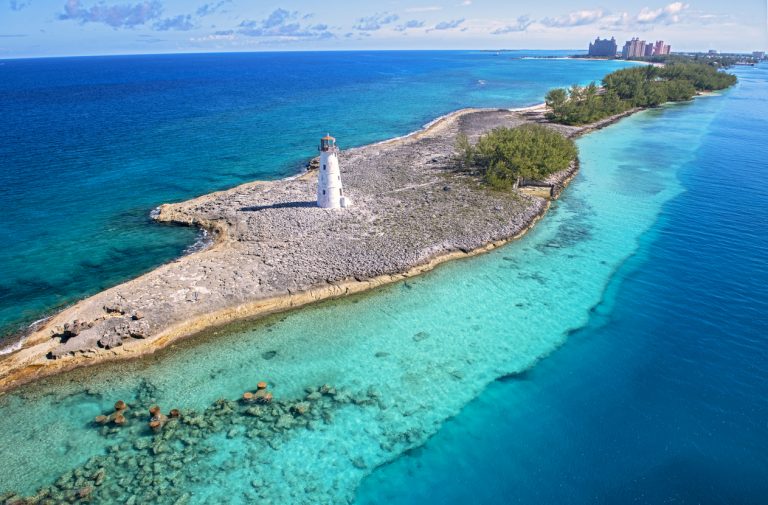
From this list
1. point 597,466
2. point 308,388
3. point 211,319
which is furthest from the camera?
point 211,319

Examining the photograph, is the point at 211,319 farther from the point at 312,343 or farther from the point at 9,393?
the point at 9,393

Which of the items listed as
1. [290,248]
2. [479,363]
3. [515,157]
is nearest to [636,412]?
[479,363]

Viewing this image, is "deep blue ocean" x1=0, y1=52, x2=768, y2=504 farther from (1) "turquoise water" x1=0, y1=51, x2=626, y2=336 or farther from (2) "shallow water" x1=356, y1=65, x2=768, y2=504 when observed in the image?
(1) "turquoise water" x1=0, y1=51, x2=626, y2=336

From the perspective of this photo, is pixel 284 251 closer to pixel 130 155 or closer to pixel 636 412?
pixel 636 412

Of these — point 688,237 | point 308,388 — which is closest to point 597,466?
point 308,388

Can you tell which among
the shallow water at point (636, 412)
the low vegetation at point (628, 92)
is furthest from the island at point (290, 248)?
the low vegetation at point (628, 92)

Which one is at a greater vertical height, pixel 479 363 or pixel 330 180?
pixel 330 180

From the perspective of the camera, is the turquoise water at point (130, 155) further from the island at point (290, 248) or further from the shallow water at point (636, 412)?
the shallow water at point (636, 412)
